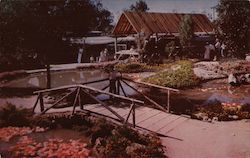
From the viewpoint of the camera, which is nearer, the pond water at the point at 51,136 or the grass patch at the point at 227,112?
the pond water at the point at 51,136

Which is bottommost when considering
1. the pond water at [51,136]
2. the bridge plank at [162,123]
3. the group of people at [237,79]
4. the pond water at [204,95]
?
the pond water at [51,136]

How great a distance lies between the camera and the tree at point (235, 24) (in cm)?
788

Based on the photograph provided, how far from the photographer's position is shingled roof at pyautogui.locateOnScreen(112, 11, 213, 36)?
10938 mm

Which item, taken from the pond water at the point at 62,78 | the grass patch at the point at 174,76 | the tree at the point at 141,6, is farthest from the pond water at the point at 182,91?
the tree at the point at 141,6

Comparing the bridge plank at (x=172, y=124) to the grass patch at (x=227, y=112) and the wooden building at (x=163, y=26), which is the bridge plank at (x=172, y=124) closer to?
the grass patch at (x=227, y=112)

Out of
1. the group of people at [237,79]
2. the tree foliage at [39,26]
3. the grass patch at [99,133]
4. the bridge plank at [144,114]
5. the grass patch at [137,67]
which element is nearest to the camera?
the grass patch at [99,133]

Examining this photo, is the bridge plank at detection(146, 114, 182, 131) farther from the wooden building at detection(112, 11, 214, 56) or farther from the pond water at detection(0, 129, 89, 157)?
the wooden building at detection(112, 11, 214, 56)

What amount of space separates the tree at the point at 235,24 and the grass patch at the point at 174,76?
1907 mm

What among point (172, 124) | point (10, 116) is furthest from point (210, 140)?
point (10, 116)

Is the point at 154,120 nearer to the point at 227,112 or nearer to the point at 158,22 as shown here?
the point at 227,112

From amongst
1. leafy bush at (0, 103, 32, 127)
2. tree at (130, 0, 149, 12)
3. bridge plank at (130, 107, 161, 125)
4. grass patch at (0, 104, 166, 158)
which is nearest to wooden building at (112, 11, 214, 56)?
tree at (130, 0, 149, 12)

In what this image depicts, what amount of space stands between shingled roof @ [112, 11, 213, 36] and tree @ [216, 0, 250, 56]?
1.06 metres

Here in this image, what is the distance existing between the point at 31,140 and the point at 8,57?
7.94 feet

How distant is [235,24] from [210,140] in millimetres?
3297
